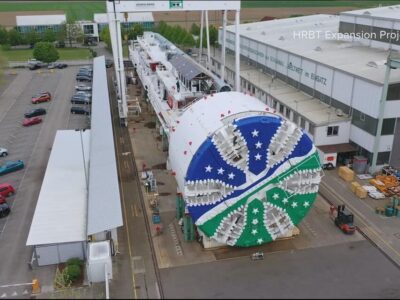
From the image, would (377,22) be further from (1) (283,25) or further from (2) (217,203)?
(2) (217,203)

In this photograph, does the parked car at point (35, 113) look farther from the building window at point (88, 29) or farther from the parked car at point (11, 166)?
the building window at point (88, 29)

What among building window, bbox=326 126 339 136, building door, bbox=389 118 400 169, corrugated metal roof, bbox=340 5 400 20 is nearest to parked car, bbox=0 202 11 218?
building window, bbox=326 126 339 136

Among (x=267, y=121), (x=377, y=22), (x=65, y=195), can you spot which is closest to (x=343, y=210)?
(x=267, y=121)

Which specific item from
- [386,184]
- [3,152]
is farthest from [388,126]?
[3,152]

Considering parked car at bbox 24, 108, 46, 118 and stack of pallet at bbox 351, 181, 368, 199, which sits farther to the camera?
parked car at bbox 24, 108, 46, 118

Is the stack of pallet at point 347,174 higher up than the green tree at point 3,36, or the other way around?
the green tree at point 3,36

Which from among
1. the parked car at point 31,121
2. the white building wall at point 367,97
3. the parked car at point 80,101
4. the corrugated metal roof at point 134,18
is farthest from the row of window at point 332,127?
the corrugated metal roof at point 134,18

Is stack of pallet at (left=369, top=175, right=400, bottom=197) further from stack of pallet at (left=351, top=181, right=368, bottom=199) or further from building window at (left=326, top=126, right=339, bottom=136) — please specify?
building window at (left=326, top=126, right=339, bottom=136)
